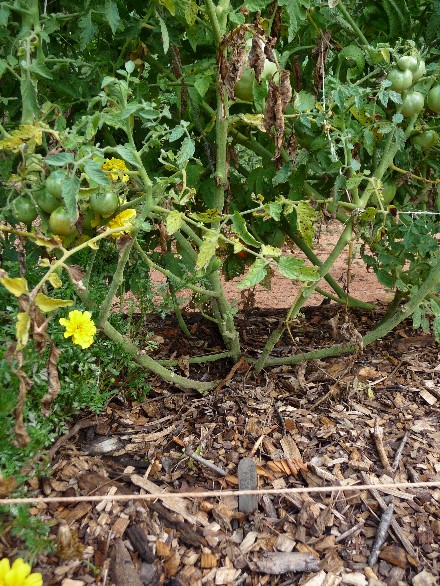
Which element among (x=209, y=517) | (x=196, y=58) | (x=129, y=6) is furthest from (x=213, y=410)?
(x=129, y=6)

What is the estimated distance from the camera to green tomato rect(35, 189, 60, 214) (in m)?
1.25

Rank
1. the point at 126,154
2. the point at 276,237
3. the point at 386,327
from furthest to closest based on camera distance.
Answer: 1. the point at 276,237
2. the point at 386,327
3. the point at 126,154

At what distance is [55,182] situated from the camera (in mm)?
1201

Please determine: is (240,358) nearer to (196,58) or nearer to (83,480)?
(83,480)

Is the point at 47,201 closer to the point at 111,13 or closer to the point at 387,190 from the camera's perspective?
the point at 111,13

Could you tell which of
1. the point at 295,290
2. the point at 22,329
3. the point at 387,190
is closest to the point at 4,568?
the point at 22,329

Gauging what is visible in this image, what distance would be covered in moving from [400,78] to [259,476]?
1101 millimetres

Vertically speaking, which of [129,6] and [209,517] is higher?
[129,6]

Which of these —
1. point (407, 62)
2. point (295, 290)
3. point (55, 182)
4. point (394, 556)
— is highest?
point (407, 62)

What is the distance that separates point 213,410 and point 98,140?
1.02 metres

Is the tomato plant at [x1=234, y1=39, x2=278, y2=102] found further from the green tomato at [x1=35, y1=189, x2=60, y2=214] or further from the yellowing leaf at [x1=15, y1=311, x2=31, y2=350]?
the yellowing leaf at [x1=15, y1=311, x2=31, y2=350]

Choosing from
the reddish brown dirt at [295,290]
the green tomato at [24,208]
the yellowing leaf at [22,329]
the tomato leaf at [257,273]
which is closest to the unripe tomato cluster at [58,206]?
the green tomato at [24,208]

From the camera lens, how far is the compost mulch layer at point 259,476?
1374 millimetres

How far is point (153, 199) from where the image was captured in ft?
4.47
